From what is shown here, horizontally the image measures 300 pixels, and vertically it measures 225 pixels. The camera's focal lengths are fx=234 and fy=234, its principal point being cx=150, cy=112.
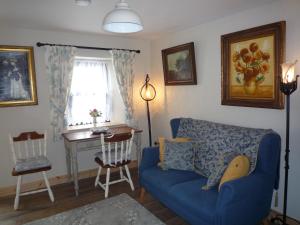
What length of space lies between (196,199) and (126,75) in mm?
2430

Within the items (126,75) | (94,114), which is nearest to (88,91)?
(94,114)

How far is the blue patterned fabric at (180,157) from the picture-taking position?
2727mm

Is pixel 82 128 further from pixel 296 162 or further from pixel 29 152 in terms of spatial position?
pixel 296 162

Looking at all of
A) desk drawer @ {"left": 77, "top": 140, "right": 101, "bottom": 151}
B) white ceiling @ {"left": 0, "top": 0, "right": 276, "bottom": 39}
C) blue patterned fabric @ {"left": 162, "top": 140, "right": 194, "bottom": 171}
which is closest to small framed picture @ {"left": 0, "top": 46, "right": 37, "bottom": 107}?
white ceiling @ {"left": 0, "top": 0, "right": 276, "bottom": 39}

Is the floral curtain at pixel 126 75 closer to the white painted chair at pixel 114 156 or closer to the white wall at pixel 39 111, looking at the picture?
the white wall at pixel 39 111

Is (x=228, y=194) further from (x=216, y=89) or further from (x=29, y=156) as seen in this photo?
(x=29, y=156)

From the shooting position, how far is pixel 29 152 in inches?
132

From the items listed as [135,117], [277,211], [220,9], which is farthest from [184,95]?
[277,211]

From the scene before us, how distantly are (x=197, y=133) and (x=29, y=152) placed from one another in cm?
238

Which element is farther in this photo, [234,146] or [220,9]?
[220,9]

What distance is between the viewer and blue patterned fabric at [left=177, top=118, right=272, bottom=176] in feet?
7.45

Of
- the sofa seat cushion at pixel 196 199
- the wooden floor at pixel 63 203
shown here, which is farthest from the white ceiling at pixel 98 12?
the wooden floor at pixel 63 203

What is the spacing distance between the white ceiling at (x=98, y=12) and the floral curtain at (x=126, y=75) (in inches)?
26.1

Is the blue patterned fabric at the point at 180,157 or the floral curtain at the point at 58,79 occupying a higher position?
the floral curtain at the point at 58,79
